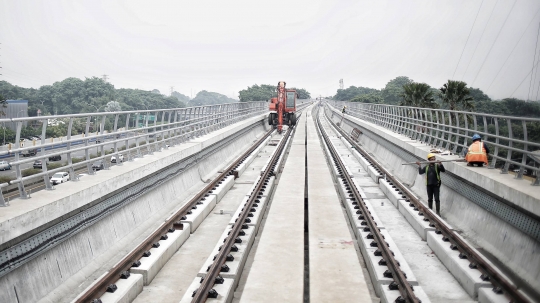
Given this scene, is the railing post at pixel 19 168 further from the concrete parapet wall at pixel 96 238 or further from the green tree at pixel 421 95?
the green tree at pixel 421 95

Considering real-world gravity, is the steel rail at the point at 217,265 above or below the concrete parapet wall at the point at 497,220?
below

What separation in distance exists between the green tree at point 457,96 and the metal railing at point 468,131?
10.5 feet

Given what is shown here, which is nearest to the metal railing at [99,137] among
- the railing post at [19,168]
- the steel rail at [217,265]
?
the railing post at [19,168]

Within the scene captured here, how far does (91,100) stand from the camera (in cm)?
4497

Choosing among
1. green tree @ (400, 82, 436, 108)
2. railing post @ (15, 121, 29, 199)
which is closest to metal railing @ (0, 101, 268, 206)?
railing post @ (15, 121, 29, 199)

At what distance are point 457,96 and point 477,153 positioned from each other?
82.7 feet

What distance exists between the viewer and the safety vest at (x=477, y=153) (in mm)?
10602

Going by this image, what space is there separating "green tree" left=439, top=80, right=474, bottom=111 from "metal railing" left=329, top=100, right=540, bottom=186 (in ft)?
10.5

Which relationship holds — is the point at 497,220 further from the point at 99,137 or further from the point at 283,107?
the point at 283,107

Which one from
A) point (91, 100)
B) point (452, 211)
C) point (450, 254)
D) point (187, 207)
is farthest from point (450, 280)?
point (91, 100)

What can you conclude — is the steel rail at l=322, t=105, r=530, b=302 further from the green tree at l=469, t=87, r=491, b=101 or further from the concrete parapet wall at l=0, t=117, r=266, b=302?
the green tree at l=469, t=87, r=491, b=101

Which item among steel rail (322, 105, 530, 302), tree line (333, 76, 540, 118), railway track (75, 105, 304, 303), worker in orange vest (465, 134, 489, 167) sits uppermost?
tree line (333, 76, 540, 118)

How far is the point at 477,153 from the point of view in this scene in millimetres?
10648

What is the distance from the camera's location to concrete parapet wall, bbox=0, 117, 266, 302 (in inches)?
252
